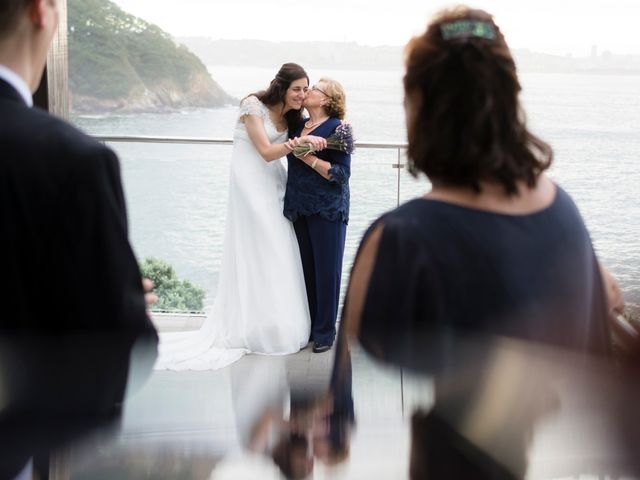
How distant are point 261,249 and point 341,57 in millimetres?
6910

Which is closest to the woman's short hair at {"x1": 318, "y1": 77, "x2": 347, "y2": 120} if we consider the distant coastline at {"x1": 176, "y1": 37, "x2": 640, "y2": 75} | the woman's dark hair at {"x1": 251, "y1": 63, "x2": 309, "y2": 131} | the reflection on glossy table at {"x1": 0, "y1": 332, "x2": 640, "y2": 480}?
the woman's dark hair at {"x1": 251, "y1": 63, "x2": 309, "y2": 131}

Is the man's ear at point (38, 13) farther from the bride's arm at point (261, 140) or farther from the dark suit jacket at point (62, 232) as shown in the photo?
the bride's arm at point (261, 140)

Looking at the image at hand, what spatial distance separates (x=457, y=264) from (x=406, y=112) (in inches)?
8.9

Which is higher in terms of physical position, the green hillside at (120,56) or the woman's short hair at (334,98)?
the green hillside at (120,56)

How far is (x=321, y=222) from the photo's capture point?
449 centimetres

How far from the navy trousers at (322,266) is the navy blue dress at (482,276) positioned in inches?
136

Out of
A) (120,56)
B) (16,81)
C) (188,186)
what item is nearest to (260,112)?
(188,186)

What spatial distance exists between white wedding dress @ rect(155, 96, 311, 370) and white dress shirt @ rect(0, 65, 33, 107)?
11.3ft

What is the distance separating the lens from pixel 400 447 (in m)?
0.65

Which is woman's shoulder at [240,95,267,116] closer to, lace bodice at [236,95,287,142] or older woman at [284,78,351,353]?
lace bodice at [236,95,287,142]

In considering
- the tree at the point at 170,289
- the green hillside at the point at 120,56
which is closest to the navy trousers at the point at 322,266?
the tree at the point at 170,289

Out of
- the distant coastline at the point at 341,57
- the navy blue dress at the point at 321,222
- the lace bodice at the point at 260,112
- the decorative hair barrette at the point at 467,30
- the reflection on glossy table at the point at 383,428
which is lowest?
the navy blue dress at the point at 321,222

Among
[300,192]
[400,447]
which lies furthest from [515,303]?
[300,192]

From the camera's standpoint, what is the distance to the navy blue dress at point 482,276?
3.02 ft
